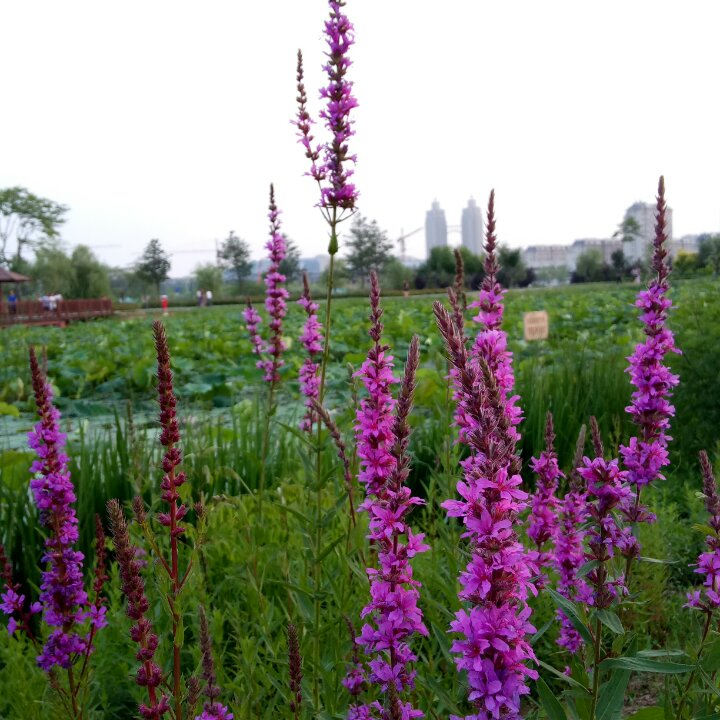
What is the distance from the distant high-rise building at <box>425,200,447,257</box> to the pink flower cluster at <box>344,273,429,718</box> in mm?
175050

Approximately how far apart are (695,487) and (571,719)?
4339 mm

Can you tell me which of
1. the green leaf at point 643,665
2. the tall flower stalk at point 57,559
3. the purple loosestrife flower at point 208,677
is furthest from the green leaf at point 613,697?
the tall flower stalk at point 57,559

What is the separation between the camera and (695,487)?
5211 millimetres

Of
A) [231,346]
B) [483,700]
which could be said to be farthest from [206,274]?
[483,700]

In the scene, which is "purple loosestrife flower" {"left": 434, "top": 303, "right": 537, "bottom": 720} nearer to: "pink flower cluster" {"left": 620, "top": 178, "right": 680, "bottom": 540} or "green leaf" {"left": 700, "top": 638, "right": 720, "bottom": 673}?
"green leaf" {"left": 700, "top": 638, "right": 720, "bottom": 673}

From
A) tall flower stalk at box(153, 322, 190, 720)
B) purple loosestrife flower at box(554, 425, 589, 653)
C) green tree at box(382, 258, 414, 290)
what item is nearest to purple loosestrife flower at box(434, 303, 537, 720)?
tall flower stalk at box(153, 322, 190, 720)

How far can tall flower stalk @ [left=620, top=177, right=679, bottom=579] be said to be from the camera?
2.41 metres

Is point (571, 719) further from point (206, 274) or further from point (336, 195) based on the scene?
point (206, 274)

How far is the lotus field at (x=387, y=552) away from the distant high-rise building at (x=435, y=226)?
566ft

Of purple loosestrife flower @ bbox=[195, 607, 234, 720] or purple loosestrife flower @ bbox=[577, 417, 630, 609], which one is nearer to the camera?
purple loosestrife flower @ bbox=[195, 607, 234, 720]

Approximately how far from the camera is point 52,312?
31.1 metres

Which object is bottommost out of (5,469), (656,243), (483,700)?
(5,469)

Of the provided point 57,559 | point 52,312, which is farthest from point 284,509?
point 52,312

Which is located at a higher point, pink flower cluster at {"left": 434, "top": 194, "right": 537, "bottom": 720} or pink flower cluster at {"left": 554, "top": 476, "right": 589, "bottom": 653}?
pink flower cluster at {"left": 434, "top": 194, "right": 537, "bottom": 720}
